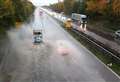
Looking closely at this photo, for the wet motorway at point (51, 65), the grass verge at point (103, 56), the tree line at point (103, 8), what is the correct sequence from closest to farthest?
the wet motorway at point (51, 65), the grass verge at point (103, 56), the tree line at point (103, 8)

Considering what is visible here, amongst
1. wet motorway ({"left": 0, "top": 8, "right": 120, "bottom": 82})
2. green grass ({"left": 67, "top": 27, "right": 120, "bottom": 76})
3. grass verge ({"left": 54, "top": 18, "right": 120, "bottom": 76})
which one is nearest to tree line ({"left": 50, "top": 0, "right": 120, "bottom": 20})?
grass verge ({"left": 54, "top": 18, "right": 120, "bottom": 76})

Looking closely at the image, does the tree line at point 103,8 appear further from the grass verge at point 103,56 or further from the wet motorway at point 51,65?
the wet motorway at point 51,65

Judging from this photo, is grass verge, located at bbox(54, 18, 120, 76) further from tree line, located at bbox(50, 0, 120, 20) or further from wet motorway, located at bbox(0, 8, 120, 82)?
tree line, located at bbox(50, 0, 120, 20)

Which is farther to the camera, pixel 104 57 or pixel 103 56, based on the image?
pixel 103 56

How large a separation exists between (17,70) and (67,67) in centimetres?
401

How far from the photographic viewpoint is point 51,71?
24062mm

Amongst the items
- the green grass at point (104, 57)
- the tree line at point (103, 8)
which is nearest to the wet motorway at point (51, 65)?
the green grass at point (104, 57)

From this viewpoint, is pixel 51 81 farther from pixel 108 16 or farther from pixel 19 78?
pixel 108 16

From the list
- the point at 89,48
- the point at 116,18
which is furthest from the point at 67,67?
the point at 116,18

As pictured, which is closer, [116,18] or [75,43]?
[75,43]

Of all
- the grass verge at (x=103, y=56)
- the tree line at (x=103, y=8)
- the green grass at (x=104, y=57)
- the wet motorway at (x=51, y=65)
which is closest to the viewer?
the wet motorway at (x=51, y=65)

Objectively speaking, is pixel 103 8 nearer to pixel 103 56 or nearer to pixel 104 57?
pixel 103 56

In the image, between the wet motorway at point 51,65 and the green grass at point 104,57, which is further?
the green grass at point 104,57

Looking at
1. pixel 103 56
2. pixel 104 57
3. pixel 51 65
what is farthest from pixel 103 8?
pixel 51 65
